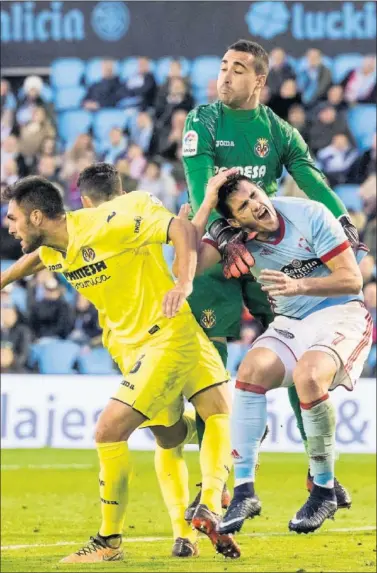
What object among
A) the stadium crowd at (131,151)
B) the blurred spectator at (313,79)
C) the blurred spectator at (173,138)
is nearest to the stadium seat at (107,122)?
the stadium crowd at (131,151)

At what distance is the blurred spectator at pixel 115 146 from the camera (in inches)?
685

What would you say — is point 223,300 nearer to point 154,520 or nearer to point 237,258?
point 237,258

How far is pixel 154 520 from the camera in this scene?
11961 mm

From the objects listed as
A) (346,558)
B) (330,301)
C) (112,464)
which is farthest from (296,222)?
(346,558)

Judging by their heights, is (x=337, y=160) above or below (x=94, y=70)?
below

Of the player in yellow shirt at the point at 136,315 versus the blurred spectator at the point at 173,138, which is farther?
the blurred spectator at the point at 173,138

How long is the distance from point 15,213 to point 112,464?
1770mm

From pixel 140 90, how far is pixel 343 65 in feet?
9.54

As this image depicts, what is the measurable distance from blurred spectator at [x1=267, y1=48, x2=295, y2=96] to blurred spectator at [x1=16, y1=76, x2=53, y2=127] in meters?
3.37

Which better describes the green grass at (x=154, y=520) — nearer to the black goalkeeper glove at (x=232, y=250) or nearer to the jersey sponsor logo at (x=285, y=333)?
the jersey sponsor logo at (x=285, y=333)

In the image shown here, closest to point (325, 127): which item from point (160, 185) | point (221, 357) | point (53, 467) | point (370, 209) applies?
point (370, 209)

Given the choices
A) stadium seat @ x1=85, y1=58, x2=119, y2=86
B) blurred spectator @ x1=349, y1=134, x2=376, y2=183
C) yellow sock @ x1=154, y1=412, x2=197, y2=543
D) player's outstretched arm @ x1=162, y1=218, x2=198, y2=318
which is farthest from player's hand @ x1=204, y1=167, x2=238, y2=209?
stadium seat @ x1=85, y1=58, x2=119, y2=86

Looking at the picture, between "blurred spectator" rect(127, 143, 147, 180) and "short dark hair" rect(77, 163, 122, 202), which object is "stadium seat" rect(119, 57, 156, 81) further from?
"short dark hair" rect(77, 163, 122, 202)

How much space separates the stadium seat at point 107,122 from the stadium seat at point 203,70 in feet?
3.74
